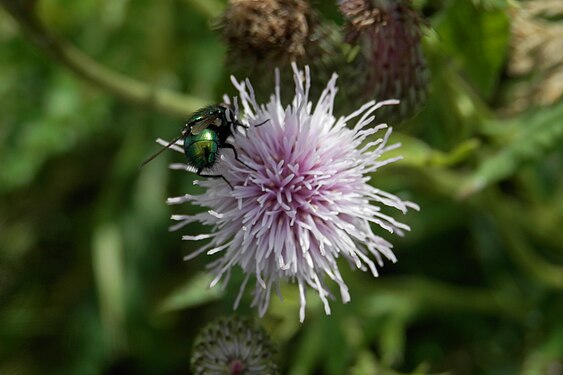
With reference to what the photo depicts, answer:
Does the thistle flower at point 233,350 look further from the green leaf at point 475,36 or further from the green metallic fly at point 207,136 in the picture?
the green leaf at point 475,36

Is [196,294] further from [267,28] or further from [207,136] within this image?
[267,28]

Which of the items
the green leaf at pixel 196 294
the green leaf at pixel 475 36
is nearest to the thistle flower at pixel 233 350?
the green leaf at pixel 196 294

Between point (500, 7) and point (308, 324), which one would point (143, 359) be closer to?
point (308, 324)

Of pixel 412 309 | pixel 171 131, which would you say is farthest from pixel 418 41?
pixel 171 131

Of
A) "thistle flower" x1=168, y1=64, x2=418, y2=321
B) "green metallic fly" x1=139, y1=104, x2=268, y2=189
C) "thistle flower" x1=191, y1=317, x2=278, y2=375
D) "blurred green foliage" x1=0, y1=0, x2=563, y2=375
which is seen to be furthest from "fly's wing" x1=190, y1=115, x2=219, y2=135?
"blurred green foliage" x1=0, y1=0, x2=563, y2=375

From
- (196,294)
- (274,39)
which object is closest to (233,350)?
(196,294)

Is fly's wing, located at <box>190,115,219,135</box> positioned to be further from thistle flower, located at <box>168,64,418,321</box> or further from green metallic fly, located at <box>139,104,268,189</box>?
thistle flower, located at <box>168,64,418,321</box>
